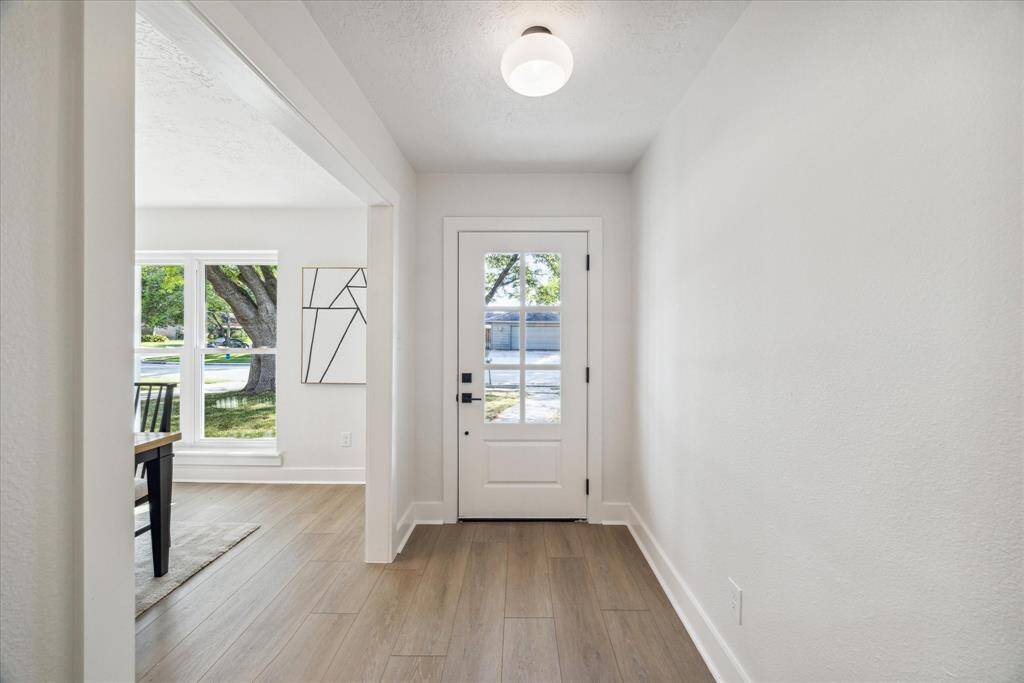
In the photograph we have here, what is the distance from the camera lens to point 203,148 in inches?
116

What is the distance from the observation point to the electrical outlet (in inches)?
64.9

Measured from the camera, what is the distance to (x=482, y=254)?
3.33 meters

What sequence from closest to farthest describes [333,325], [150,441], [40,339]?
[40,339] → [150,441] → [333,325]

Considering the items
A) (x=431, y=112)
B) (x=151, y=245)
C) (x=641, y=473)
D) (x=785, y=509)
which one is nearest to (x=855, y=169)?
(x=785, y=509)

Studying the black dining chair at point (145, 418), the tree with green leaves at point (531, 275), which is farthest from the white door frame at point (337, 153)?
the black dining chair at point (145, 418)

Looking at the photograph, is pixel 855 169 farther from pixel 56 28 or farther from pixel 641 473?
pixel 641 473

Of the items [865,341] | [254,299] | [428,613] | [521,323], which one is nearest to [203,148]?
[254,299]

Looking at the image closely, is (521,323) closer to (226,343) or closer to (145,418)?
(145,418)

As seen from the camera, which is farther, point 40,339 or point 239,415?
point 239,415

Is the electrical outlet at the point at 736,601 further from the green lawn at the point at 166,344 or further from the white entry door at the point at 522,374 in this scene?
the green lawn at the point at 166,344

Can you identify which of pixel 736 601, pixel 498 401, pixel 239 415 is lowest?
pixel 736 601

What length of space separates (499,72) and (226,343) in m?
3.67

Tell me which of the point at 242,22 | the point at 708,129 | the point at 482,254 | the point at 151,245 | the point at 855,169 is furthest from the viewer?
the point at 151,245

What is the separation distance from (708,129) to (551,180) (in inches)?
59.3
